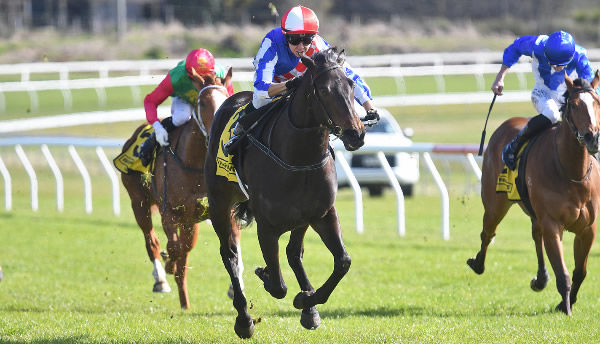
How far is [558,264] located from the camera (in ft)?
21.7

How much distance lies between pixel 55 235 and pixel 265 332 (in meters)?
6.30

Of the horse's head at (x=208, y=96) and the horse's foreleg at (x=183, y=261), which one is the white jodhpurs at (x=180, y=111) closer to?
the horse's head at (x=208, y=96)

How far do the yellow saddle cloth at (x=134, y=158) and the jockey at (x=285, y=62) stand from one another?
2.44 metres

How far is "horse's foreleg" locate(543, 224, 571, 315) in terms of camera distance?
6566 millimetres

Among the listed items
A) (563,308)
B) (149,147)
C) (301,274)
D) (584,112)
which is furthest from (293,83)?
(149,147)

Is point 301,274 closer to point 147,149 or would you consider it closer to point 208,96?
point 208,96

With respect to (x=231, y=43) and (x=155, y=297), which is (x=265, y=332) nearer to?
(x=155, y=297)

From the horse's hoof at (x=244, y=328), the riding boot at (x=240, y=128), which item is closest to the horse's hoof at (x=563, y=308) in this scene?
the horse's hoof at (x=244, y=328)

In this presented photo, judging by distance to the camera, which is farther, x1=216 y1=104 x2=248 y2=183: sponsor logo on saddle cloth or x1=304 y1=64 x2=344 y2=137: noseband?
x1=216 y1=104 x2=248 y2=183: sponsor logo on saddle cloth

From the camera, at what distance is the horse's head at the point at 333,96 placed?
4910mm

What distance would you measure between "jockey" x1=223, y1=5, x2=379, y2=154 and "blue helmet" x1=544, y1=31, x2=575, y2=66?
70.0 inches

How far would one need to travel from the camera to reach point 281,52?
5.98 metres

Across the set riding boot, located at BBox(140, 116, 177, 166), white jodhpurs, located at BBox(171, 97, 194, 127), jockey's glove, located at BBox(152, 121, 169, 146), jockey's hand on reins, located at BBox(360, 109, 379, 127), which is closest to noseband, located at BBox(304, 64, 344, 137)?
jockey's hand on reins, located at BBox(360, 109, 379, 127)

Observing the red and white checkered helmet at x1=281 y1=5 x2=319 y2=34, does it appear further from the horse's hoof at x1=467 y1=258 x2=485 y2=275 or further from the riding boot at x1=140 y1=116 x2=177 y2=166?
the horse's hoof at x1=467 y1=258 x2=485 y2=275
